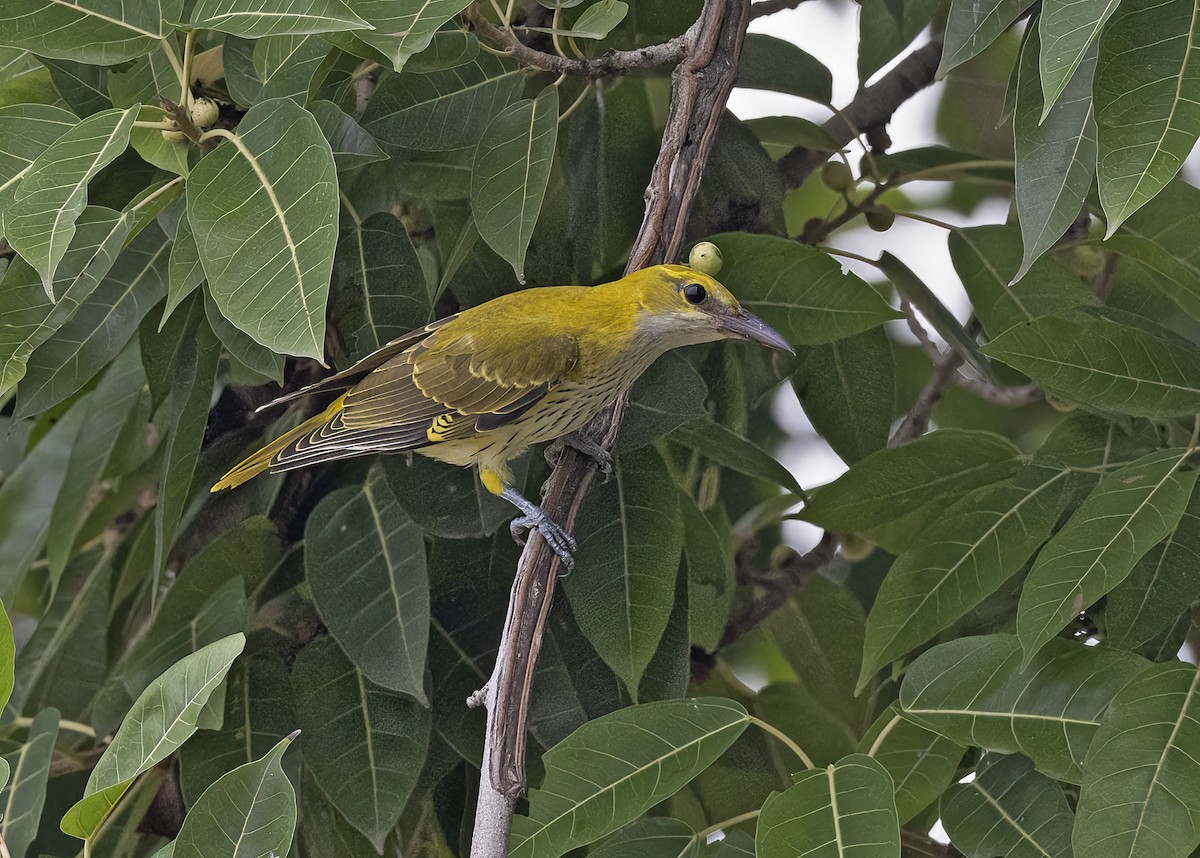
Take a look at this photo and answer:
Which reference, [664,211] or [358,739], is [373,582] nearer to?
[358,739]

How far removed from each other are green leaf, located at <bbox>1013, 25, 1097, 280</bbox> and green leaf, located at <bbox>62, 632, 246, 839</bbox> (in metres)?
1.12

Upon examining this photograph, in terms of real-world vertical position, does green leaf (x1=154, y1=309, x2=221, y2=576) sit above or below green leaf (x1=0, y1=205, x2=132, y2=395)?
below

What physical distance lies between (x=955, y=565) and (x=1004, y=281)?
0.74 m

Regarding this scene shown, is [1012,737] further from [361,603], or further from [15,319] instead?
[15,319]

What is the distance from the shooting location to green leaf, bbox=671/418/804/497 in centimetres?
207

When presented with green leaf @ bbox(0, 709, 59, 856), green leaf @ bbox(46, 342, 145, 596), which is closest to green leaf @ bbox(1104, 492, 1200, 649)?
green leaf @ bbox(0, 709, 59, 856)

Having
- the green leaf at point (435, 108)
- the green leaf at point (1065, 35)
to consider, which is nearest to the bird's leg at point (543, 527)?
the green leaf at point (435, 108)

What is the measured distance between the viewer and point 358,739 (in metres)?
1.96

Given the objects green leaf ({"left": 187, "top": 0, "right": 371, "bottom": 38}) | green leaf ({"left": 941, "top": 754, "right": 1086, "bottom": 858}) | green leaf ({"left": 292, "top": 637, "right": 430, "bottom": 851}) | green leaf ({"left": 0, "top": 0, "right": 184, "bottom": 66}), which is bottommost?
green leaf ({"left": 292, "top": 637, "right": 430, "bottom": 851})

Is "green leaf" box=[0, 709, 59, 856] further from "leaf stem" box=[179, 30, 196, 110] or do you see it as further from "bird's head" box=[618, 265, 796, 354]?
"bird's head" box=[618, 265, 796, 354]

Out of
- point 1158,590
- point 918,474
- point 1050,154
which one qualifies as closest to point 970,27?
point 1050,154

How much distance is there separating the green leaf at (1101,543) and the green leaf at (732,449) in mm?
527

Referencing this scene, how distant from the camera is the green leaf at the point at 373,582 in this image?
188 cm

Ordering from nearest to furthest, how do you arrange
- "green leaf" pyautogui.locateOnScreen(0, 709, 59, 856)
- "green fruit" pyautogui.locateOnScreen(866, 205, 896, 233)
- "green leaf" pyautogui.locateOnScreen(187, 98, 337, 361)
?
"green leaf" pyautogui.locateOnScreen(187, 98, 337, 361) < "green leaf" pyautogui.locateOnScreen(0, 709, 59, 856) < "green fruit" pyautogui.locateOnScreen(866, 205, 896, 233)
